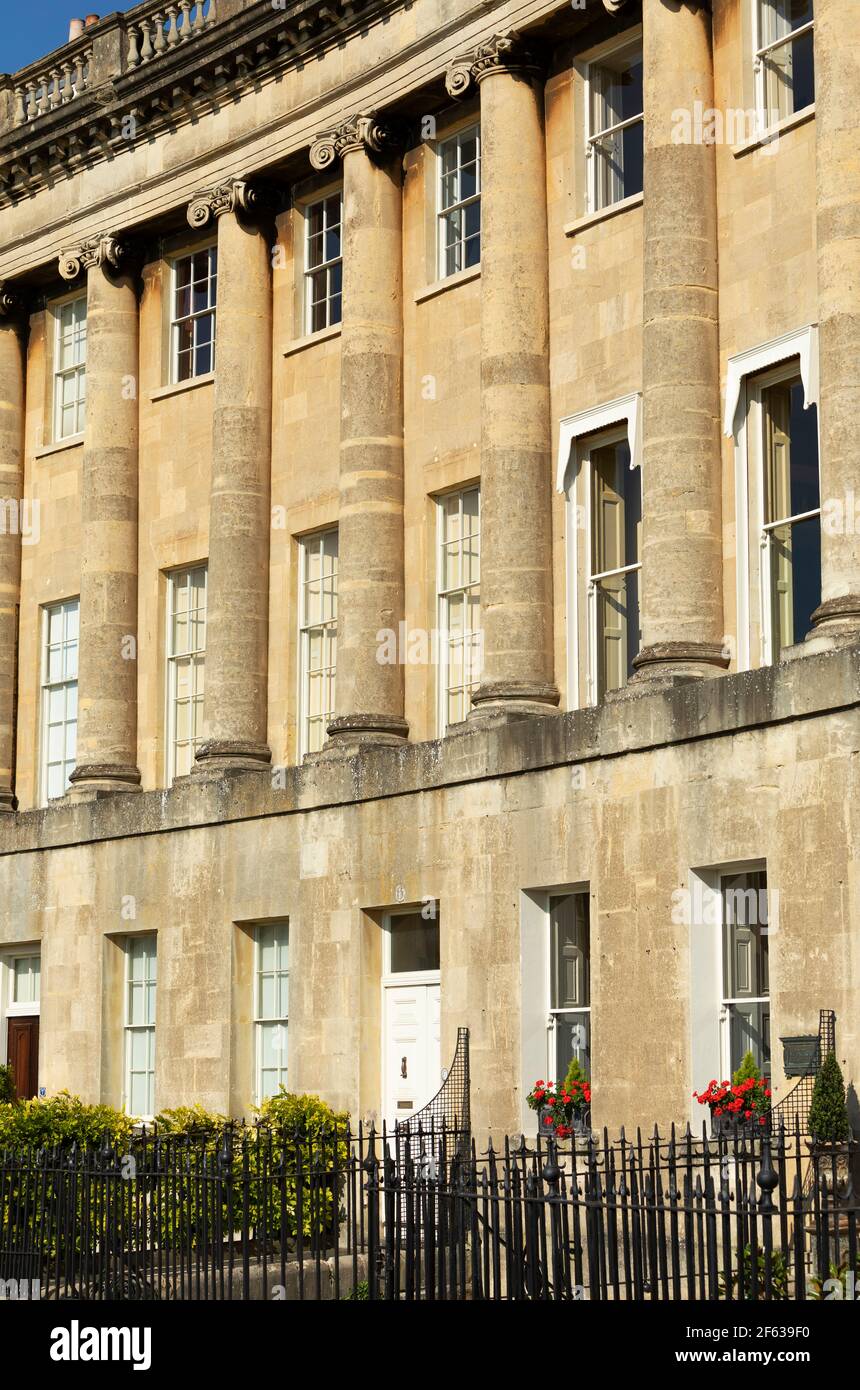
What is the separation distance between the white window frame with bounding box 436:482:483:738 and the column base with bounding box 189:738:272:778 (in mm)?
2825

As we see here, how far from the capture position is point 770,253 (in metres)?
21.9

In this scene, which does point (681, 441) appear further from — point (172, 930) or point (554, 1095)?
point (172, 930)

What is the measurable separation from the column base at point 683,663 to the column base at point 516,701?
82.4 inches

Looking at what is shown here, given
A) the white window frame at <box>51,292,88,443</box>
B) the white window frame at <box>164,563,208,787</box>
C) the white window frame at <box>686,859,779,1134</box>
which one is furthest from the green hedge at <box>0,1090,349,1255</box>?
the white window frame at <box>51,292,88,443</box>

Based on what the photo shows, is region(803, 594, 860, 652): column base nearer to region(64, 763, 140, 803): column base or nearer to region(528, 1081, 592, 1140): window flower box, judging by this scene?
region(528, 1081, 592, 1140): window flower box

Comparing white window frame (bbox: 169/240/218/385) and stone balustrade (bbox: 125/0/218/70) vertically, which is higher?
stone balustrade (bbox: 125/0/218/70)

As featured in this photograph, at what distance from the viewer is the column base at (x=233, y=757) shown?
90.1ft

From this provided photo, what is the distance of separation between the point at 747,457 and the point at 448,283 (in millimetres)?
5648

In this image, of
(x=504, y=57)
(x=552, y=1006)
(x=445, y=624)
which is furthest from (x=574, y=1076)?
(x=504, y=57)

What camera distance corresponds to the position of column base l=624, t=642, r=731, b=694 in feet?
70.4

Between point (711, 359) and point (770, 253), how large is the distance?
1182 millimetres

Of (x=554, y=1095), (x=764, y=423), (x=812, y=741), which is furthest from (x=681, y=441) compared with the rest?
(x=554, y=1095)

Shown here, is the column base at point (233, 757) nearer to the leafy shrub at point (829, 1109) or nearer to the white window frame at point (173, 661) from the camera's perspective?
the white window frame at point (173, 661)

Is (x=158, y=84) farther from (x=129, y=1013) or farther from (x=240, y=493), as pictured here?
(x=129, y=1013)
